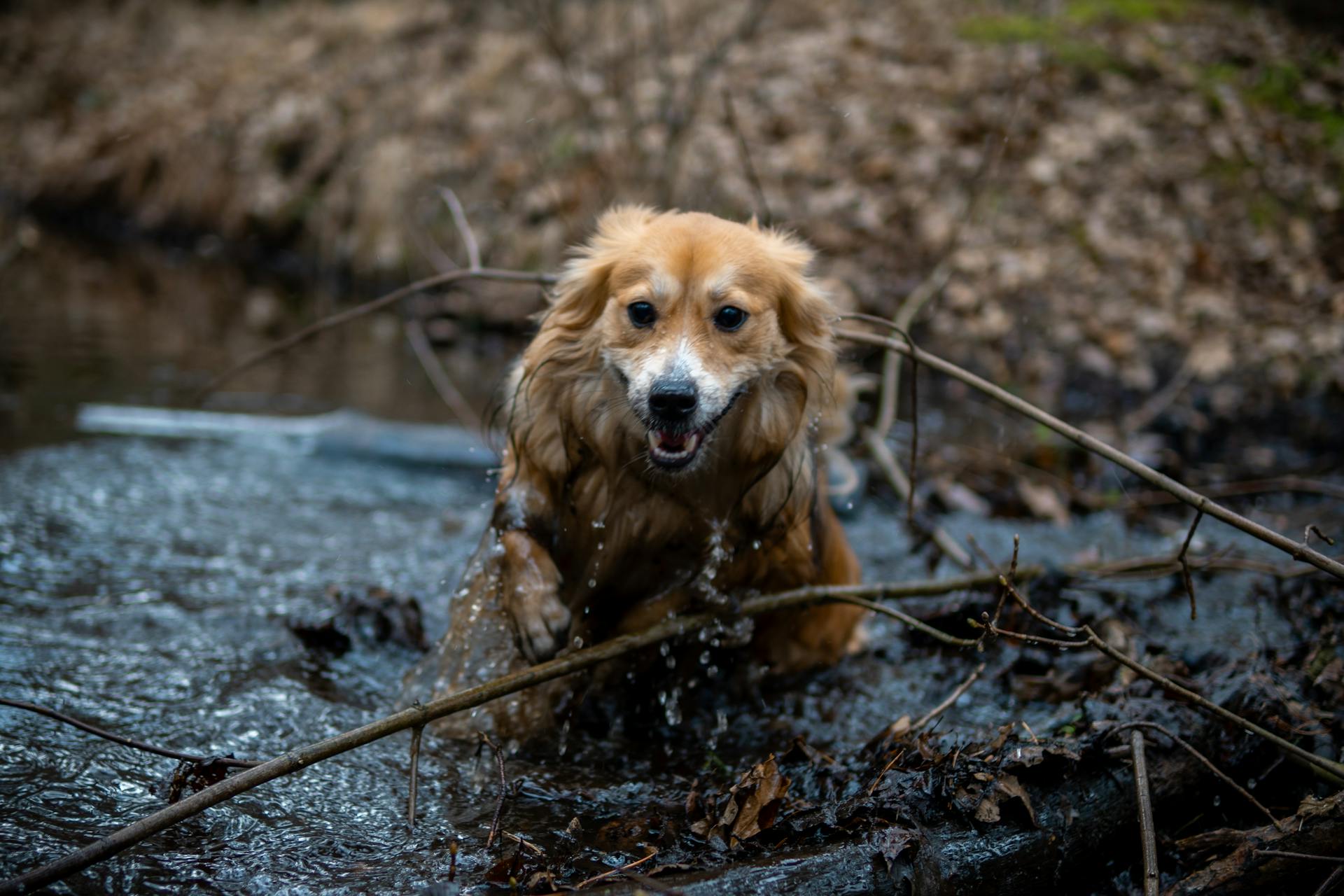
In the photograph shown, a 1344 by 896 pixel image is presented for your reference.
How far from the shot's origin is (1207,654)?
352 cm

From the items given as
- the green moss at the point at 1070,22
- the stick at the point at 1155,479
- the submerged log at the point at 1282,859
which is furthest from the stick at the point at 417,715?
the green moss at the point at 1070,22

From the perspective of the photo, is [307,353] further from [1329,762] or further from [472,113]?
[1329,762]

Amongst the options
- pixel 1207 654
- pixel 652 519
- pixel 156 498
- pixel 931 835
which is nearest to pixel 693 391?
pixel 652 519

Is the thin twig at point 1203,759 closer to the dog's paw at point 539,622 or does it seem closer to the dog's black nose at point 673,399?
the dog's black nose at point 673,399

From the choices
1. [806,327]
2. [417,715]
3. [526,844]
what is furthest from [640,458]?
[526,844]

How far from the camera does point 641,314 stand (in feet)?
10.2

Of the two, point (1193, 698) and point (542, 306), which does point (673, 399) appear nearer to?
point (1193, 698)

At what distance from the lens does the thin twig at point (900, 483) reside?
448 cm

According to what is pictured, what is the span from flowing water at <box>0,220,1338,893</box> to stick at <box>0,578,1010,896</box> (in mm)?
245

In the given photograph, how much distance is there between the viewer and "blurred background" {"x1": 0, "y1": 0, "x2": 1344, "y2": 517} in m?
7.10

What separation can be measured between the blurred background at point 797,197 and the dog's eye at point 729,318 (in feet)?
6.80

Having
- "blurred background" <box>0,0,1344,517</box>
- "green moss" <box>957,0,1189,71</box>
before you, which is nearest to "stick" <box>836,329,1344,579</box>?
"blurred background" <box>0,0,1344,517</box>

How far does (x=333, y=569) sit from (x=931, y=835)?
2989 millimetres

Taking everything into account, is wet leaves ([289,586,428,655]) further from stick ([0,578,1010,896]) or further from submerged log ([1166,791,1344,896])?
submerged log ([1166,791,1344,896])
